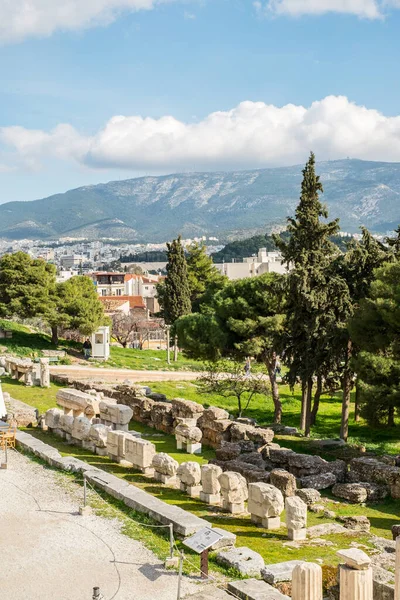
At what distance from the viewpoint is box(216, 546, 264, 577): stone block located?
38.2 ft

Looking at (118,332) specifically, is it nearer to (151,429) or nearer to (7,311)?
(7,311)

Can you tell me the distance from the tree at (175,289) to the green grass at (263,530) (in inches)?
1615

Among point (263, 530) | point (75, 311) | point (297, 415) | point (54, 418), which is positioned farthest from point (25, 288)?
point (263, 530)

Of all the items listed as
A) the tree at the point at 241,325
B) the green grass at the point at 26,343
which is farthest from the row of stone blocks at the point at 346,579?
the green grass at the point at 26,343

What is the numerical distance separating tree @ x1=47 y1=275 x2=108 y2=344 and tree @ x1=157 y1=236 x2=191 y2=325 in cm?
991

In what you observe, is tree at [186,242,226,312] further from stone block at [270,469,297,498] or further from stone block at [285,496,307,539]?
stone block at [285,496,307,539]

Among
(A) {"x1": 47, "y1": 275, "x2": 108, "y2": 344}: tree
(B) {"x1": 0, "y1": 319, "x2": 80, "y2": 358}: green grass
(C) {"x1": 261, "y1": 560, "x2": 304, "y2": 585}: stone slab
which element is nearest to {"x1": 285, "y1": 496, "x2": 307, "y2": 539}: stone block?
(C) {"x1": 261, "y1": 560, "x2": 304, "y2": 585}: stone slab

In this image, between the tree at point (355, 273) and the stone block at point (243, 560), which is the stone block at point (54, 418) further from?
the stone block at point (243, 560)

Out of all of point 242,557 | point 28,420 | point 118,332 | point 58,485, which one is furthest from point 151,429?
point 118,332

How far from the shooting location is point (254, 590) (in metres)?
10.7

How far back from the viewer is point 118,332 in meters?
69.8

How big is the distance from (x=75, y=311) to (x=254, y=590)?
1591 inches

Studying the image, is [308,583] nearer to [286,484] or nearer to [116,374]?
[286,484]

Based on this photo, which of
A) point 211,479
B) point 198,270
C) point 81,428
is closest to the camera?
point 211,479
